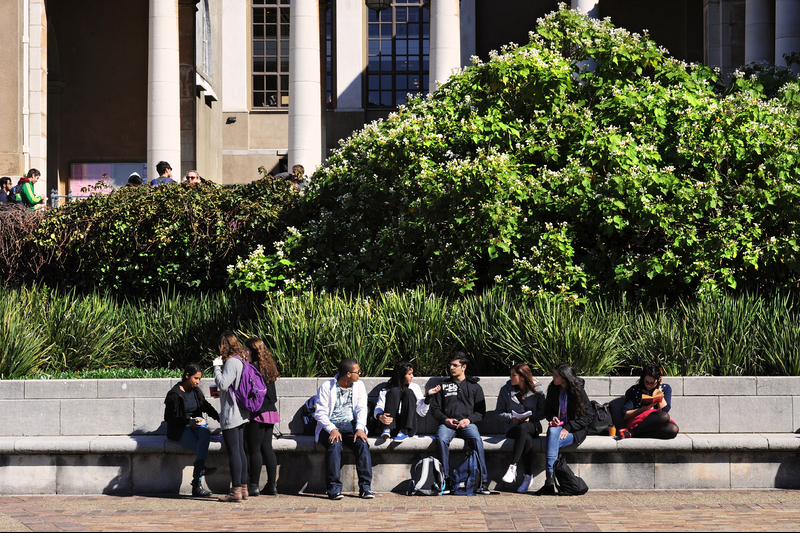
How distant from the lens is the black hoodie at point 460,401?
8.84 metres

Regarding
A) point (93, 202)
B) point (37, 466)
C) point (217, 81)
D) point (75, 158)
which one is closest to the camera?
point (37, 466)

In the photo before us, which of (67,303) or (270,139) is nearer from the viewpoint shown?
(67,303)

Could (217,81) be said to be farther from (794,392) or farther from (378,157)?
(794,392)

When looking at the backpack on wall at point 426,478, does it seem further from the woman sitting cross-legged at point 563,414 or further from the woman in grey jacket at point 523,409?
the woman sitting cross-legged at point 563,414

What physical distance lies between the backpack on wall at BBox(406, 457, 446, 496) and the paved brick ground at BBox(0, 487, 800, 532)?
6.0 inches

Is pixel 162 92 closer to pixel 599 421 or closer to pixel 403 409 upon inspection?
pixel 403 409

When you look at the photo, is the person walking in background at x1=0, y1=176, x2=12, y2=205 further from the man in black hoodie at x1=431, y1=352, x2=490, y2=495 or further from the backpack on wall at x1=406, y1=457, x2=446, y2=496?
the backpack on wall at x1=406, y1=457, x2=446, y2=496

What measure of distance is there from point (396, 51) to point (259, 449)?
25739 mm

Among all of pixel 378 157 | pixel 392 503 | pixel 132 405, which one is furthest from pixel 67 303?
pixel 392 503

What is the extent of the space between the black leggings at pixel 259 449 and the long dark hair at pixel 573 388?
9.76 feet

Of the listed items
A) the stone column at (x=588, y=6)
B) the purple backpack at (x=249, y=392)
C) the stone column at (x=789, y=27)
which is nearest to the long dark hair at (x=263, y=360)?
the purple backpack at (x=249, y=392)

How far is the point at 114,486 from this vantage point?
8914 mm

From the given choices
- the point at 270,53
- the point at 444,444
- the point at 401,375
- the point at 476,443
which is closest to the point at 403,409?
the point at 401,375

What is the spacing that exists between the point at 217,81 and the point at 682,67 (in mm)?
21503
